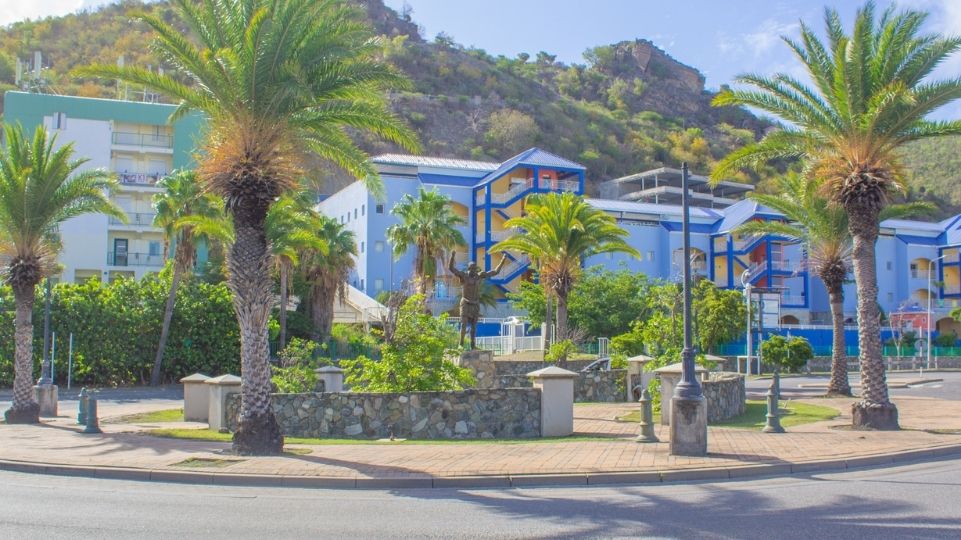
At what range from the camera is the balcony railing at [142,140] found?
54656mm

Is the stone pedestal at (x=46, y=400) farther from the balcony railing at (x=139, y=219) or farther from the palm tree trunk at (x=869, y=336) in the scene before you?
the balcony railing at (x=139, y=219)

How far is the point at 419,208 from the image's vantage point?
4247cm

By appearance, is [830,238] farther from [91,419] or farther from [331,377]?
[91,419]

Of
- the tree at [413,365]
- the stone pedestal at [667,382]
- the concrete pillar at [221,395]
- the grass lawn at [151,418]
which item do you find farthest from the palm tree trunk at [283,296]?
the stone pedestal at [667,382]

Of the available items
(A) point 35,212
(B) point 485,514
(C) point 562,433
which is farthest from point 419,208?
(B) point 485,514

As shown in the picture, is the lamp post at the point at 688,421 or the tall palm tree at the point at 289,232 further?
the tall palm tree at the point at 289,232

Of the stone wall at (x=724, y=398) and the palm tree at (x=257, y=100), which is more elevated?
the palm tree at (x=257, y=100)

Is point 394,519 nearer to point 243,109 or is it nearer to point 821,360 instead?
point 243,109

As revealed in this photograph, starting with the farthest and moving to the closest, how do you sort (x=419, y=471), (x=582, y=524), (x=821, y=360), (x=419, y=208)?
1. (x=821, y=360)
2. (x=419, y=208)
3. (x=419, y=471)
4. (x=582, y=524)

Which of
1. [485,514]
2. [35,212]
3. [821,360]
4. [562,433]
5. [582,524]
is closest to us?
[582,524]

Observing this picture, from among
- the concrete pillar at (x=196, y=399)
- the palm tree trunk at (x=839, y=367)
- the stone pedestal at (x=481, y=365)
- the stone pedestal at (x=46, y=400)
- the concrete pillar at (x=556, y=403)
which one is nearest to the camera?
the concrete pillar at (x=556, y=403)

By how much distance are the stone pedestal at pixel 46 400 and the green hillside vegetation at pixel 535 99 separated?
46.4 meters

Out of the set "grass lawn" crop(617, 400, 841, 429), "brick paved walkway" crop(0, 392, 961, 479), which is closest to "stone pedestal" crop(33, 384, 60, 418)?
"brick paved walkway" crop(0, 392, 961, 479)

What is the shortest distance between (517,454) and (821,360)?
42.4 metres
